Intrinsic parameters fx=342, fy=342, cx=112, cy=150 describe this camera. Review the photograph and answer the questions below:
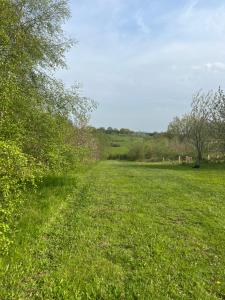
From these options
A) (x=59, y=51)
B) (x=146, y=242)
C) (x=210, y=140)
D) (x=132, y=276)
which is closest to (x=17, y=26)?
(x=59, y=51)

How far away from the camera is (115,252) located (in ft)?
23.3

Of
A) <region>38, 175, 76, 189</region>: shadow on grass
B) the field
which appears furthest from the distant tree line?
the field

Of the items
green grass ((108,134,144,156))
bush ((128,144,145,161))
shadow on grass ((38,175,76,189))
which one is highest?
green grass ((108,134,144,156))

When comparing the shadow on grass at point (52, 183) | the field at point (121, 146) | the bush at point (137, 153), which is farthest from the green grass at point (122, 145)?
the shadow on grass at point (52, 183)

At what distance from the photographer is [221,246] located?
24.8 ft

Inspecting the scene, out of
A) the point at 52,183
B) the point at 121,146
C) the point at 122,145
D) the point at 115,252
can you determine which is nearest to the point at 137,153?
the point at 121,146

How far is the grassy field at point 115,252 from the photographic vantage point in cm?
546

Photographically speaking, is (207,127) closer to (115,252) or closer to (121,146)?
(115,252)

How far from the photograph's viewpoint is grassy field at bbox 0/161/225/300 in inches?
215

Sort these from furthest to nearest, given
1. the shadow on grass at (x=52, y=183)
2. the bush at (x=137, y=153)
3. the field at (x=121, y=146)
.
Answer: the field at (x=121, y=146) → the bush at (x=137, y=153) → the shadow on grass at (x=52, y=183)

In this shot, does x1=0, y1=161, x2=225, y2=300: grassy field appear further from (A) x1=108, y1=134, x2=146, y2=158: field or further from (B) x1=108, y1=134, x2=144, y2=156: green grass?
(B) x1=108, y1=134, x2=144, y2=156: green grass

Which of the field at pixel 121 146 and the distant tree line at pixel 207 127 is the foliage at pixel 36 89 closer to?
the distant tree line at pixel 207 127

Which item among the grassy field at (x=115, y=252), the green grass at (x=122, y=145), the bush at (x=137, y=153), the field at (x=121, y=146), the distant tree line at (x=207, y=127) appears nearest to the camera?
the grassy field at (x=115, y=252)

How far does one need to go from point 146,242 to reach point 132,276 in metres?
1.86
